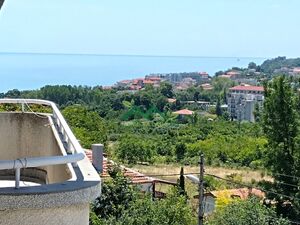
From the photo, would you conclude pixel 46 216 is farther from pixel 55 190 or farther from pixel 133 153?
pixel 133 153

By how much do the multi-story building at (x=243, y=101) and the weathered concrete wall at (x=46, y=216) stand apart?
8587 centimetres

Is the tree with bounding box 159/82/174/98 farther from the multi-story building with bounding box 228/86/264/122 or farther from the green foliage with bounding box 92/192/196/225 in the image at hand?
the green foliage with bounding box 92/192/196/225

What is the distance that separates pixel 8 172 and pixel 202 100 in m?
101

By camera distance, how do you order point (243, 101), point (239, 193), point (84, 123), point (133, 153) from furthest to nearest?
1. point (243, 101)
2. point (133, 153)
3. point (84, 123)
4. point (239, 193)

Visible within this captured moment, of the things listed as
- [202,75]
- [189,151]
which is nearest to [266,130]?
[189,151]

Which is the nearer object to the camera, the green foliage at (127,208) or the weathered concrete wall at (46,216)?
the weathered concrete wall at (46,216)

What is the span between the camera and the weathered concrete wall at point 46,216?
58.7 inches

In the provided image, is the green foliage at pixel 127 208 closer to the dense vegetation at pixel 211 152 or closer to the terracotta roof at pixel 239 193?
the dense vegetation at pixel 211 152

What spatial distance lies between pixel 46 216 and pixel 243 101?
94.3 m

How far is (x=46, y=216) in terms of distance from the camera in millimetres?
1525

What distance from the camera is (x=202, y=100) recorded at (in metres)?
103

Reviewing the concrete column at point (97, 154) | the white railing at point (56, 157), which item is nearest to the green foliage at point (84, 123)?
the concrete column at point (97, 154)

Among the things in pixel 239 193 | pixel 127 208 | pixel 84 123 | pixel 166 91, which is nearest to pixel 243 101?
pixel 166 91

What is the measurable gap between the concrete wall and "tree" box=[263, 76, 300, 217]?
17.4 meters
